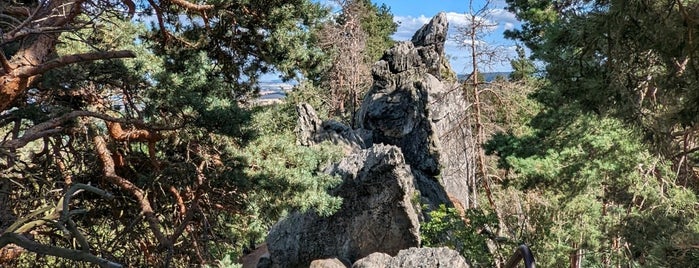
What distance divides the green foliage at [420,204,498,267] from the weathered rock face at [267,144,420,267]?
1.73 feet

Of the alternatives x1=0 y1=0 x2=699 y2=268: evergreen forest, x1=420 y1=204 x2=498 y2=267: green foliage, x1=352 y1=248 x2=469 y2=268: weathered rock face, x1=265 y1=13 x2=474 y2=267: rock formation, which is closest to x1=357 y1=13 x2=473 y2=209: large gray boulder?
x1=265 y1=13 x2=474 y2=267: rock formation

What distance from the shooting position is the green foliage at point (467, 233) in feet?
31.0

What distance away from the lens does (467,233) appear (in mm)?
9562

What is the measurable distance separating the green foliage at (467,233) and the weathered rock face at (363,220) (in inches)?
20.8

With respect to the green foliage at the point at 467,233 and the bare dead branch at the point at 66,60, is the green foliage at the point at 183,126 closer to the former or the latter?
the bare dead branch at the point at 66,60

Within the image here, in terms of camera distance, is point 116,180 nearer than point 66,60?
No

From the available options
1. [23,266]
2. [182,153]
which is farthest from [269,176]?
[23,266]

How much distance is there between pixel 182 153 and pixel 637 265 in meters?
7.27

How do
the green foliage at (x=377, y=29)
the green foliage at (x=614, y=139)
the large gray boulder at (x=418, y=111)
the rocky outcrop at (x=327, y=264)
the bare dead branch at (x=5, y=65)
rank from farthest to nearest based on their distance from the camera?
the green foliage at (x=377, y=29), the large gray boulder at (x=418, y=111), the rocky outcrop at (x=327, y=264), the green foliage at (x=614, y=139), the bare dead branch at (x=5, y=65)

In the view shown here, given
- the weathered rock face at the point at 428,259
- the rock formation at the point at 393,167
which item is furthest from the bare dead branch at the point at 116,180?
the rock formation at the point at 393,167

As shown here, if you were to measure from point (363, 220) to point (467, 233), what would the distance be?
8.16ft

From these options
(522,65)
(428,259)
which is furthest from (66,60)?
(522,65)

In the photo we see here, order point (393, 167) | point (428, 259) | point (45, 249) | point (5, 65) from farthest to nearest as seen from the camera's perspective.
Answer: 1. point (393, 167)
2. point (428, 259)
3. point (5, 65)
4. point (45, 249)

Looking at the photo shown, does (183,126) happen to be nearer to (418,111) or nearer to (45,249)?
(45,249)
